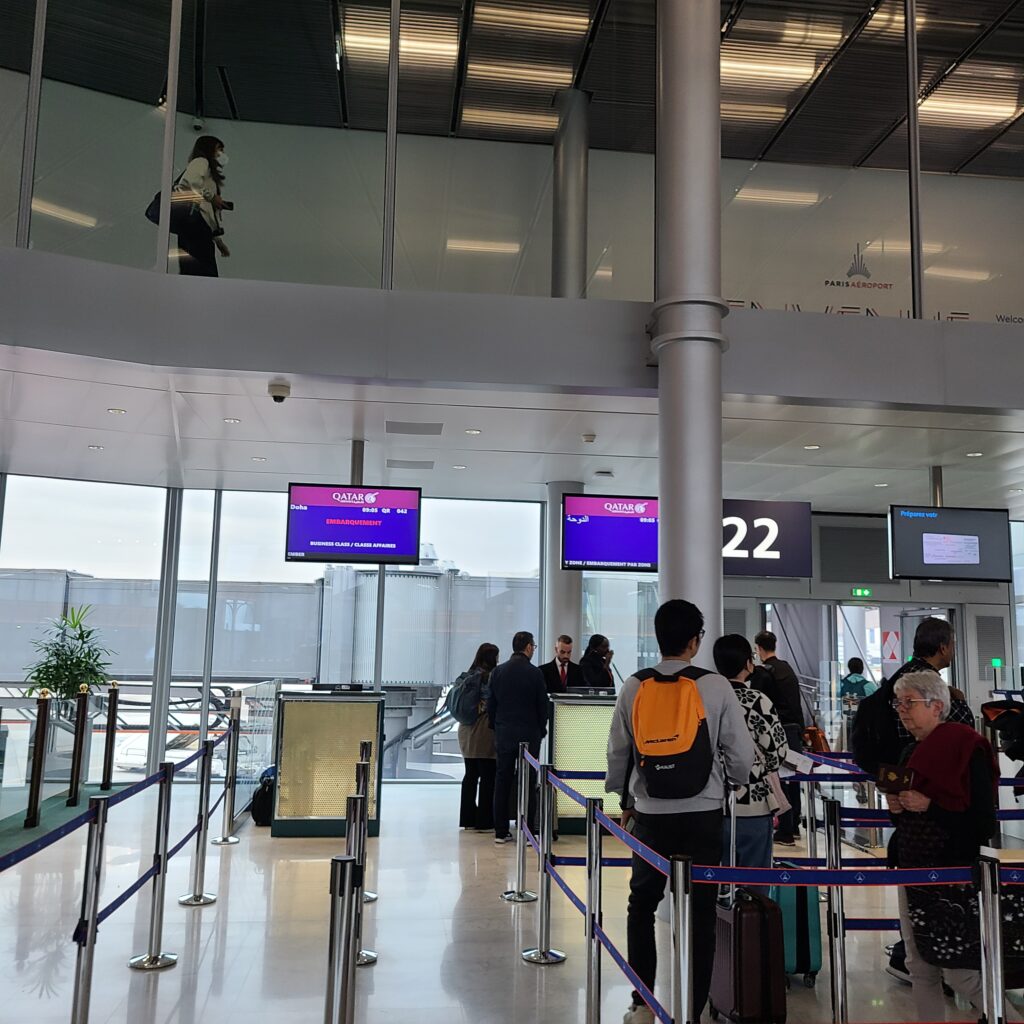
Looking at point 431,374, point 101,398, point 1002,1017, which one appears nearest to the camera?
point 1002,1017

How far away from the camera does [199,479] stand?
1177 centimetres

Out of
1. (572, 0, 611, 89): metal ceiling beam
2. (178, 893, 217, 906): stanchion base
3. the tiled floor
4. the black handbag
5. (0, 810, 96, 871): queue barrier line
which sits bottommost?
the tiled floor

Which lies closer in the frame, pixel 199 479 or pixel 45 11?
pixel 45 11

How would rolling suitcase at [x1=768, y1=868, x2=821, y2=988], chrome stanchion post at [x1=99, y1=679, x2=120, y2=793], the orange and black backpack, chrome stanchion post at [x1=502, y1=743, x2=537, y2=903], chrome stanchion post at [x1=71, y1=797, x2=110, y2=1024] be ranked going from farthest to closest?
chrome stanchion post at [x1=99, y1=679, x2=120, y2=793], chrome stanchion post at [x1=502, y1=743, x2=537, y2=903], rolling suitcase at [x1=768, y1=868, x2=821, y2=988], chrome stanchion post at [x1=71, y1=797, x2=110, y2=1024], the orange and black backpack

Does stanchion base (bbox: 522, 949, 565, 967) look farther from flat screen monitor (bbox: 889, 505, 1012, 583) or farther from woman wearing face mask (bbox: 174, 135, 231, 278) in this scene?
flat screen monitor (bbox: 889, 505, 1012, 583)

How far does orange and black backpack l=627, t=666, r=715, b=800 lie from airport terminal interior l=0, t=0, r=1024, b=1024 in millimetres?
384

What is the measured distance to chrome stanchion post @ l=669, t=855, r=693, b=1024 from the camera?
2938 mm

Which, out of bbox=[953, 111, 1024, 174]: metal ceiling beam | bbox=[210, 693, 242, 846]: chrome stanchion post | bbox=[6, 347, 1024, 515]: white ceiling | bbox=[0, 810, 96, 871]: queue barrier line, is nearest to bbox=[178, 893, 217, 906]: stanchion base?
bbox=[210, 693, 242, 846]: chrome stanchion post

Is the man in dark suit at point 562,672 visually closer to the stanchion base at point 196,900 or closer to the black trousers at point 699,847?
the stanchion base at point 196,900

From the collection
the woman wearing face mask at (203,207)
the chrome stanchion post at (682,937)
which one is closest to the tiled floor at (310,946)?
the chrome stanchion post at (682,937)

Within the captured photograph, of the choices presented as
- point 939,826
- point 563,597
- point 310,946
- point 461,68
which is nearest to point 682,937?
point 939,826

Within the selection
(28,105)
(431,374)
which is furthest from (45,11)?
(431,374)

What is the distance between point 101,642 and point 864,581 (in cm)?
986

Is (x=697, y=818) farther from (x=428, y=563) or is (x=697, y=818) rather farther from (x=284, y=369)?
(x=428, y=563)
